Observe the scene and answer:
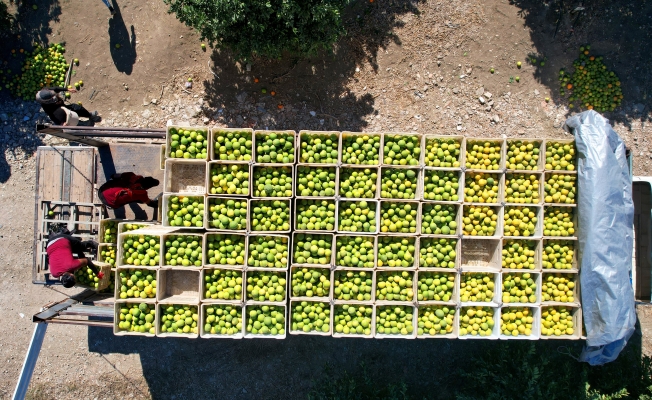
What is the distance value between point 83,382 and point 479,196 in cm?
846

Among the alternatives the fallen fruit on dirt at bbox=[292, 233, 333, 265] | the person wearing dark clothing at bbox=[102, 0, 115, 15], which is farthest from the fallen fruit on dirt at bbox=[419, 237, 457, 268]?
the person wearing dark clothing at bbox=[102, 0, 115, 15]

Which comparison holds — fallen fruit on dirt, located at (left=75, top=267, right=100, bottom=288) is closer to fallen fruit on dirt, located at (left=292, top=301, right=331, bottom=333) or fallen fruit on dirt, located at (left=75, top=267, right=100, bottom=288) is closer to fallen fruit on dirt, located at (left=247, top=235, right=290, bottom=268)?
fallen fruit on dirt, located at (left=247, top=235, right=290, bottom=268)

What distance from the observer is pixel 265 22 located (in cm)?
588

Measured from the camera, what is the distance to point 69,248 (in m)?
5.72

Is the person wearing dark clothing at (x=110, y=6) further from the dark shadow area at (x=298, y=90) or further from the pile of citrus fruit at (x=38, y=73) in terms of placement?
the dark shadow area at (x=298, y=90)

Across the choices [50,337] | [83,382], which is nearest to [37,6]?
[50,337]

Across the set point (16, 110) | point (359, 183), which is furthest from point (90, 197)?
point (359, 183)

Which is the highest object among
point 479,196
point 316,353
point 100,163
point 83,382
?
point 100,163

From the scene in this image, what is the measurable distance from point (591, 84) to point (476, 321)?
563cm

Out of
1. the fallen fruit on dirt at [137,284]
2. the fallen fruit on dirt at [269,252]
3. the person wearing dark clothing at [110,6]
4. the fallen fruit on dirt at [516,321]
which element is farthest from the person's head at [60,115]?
the fallen fruit on dirt at [516,321]

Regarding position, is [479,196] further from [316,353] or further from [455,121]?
[316,353]

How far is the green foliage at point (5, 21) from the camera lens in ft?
24.5

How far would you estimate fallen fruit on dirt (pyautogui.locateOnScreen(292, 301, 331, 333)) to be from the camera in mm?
5578

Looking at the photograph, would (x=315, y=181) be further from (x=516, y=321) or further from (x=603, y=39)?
(x=603, y=39)
